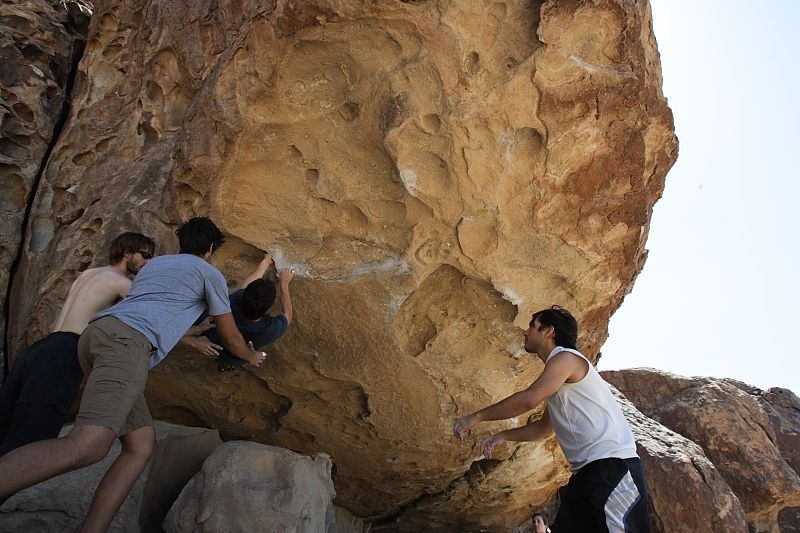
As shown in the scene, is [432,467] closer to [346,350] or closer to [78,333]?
[346,350]

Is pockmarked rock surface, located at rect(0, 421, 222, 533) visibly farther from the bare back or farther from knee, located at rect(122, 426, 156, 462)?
the bare back

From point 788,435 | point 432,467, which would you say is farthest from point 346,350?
Answer: point 788,435

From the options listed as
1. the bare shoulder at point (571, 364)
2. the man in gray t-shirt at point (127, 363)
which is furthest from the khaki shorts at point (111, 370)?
the bare shoulder at point (571, 364)

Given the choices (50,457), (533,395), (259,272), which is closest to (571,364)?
(533,395)

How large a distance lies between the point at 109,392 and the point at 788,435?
8.85m

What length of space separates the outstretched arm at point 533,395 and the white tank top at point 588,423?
50 millimetres

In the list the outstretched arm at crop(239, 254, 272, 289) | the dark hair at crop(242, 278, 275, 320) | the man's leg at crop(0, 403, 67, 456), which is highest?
the outstretched arm at crop(239, 254, 272, 289)

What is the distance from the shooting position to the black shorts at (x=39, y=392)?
2889 mm

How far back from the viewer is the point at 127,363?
9.29 ft

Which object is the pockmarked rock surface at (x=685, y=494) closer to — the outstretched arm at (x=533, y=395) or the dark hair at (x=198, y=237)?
the outstretched arm at (x=533, y=395)

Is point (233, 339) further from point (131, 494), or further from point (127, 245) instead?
point (131, 494)

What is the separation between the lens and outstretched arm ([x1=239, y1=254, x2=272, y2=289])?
12.3 feet

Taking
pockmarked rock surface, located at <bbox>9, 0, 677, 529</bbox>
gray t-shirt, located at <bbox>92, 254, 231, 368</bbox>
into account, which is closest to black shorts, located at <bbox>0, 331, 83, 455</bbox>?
gray t-shirt, located at <bbox>92, 254, 231, 368</bbox>

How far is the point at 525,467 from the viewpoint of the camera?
5191mm
